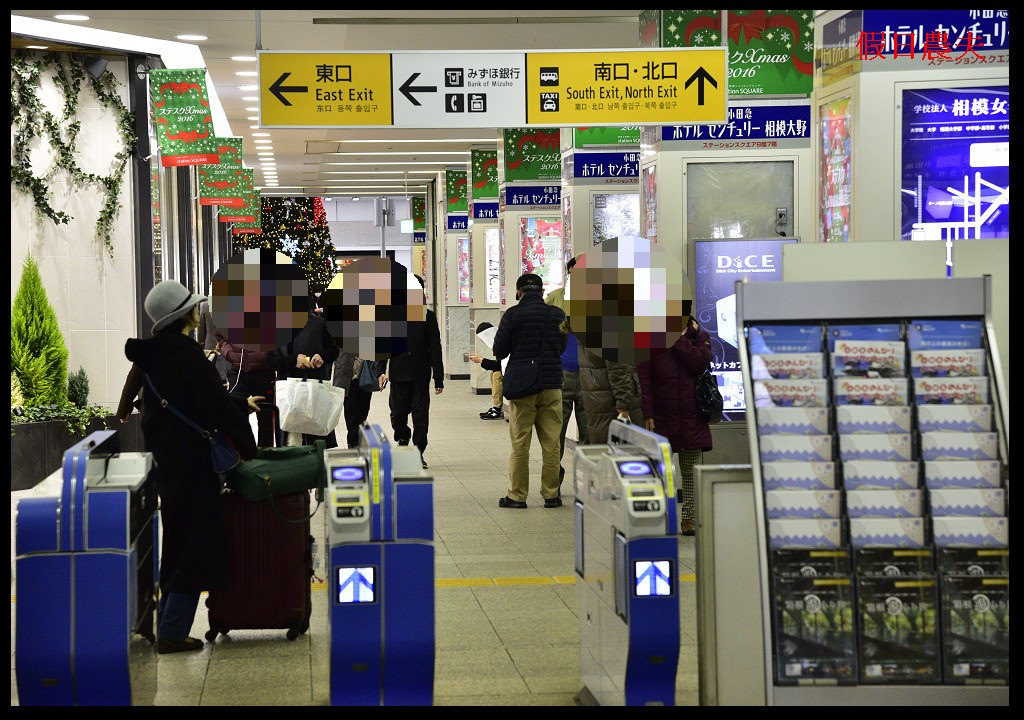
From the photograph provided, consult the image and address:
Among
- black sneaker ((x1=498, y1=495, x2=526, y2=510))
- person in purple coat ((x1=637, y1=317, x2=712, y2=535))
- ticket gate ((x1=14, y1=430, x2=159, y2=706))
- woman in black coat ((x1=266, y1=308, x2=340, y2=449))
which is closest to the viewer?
ticket gate ((x1=14, y1=430, x2=159, y2=706))

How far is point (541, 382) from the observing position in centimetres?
837

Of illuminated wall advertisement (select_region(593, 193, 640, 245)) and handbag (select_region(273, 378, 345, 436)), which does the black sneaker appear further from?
illuminated wall advertisement (select_region(593, 193, 640, 245))

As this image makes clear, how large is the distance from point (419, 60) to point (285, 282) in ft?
4.87

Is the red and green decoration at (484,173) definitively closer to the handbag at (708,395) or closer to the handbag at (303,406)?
the handbag at (708,395)

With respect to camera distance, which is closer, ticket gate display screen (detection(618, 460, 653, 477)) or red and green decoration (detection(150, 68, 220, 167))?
ticket gate display screen (detection(618, 460, 653, 477))

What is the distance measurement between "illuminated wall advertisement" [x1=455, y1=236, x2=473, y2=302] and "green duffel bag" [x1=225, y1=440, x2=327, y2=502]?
1521 cm

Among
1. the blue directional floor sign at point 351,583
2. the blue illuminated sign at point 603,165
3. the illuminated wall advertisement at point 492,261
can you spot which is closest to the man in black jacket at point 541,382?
the blue illuminated sign at point 603,165

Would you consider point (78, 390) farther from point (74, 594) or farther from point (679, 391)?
point (74, 594)

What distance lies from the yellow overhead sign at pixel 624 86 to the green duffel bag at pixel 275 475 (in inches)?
111

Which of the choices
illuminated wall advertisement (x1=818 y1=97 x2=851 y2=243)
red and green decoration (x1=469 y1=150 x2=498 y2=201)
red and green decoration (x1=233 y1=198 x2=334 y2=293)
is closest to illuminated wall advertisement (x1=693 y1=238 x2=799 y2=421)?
illuminated wall advertisement (x1=818 y1=97 x2=851 y2=243)

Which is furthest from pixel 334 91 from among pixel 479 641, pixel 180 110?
pixel 180 110

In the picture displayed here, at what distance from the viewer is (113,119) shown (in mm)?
11734

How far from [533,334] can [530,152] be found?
714 centimetres

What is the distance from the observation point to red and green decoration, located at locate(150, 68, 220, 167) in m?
11.2
